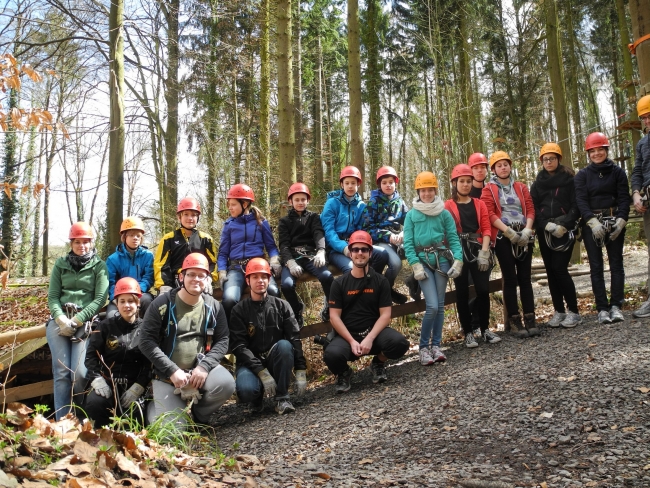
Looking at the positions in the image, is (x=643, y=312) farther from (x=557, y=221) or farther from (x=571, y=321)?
(x=557, y=221)

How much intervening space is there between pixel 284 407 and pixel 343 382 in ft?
2.64

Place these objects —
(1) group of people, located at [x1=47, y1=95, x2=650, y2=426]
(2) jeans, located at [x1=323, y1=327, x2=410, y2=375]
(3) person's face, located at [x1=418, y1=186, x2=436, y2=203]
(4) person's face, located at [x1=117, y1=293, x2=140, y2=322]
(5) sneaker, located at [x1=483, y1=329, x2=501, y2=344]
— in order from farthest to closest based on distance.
Answer: (5) sneaker, located at [x1=483, y1=329, x2=501, y2=344]
(3) person's face, located at [x1=418, y1=186, x2=436, y2=203]
(2) jeans, located at [x1=323, y1=327, x2=410, y2=375]
(4) person's face, located at [x1=117, y1=293, x2=140, y2=322]
(1) group of people, located at [x1=47, y1=95, x2=650, y2=426]

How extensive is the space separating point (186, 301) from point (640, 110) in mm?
6061

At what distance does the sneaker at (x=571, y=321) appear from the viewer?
23.0ft

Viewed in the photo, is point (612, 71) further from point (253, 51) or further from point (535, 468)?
point (535, 468)

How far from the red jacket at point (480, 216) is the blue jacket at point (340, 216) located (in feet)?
4.06

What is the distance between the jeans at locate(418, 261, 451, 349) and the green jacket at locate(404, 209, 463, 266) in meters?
0.20

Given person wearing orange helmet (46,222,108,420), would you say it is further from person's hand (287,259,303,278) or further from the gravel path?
person's hand (287,259,303,278)

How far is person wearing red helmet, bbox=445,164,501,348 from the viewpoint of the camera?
22.5 feet

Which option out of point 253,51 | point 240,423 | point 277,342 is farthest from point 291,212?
point 253,51

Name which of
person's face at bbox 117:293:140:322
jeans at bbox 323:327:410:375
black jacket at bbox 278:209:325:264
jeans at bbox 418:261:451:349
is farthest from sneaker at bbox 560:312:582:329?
person's face at bbox 117:293:140:322

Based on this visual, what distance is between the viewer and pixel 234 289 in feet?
21.6

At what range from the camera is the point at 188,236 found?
6996mm

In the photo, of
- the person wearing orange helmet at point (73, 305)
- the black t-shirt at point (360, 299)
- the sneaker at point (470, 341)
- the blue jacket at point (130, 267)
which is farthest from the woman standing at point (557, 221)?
the person wearing orange helmet at point (73, 305)
